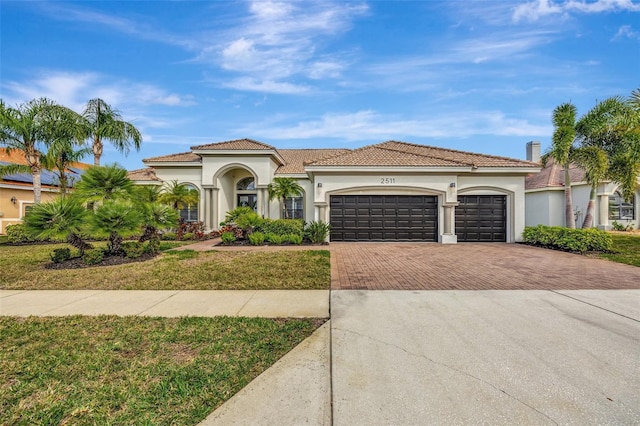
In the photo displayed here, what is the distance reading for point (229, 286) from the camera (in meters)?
7.05

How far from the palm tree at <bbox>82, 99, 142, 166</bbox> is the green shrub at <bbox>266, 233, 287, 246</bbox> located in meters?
12.9

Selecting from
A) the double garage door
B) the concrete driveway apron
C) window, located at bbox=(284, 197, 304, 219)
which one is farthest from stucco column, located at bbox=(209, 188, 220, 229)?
the concrete driveway apron

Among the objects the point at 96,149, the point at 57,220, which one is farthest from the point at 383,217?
the point at 96,149

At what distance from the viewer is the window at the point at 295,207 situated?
2130 cm

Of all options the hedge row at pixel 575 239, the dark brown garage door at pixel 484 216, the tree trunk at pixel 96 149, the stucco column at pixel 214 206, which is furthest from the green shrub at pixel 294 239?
the tree trunk at pixel 96 149

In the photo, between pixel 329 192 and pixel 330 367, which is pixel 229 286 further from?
pixel 329 192

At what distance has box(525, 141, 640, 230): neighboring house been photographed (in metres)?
19.9

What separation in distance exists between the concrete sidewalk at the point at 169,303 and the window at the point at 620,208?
1003 inches

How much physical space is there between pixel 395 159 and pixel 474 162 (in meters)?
4.78

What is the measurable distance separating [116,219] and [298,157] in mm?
16093

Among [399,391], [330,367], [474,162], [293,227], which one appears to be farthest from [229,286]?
[474,162]

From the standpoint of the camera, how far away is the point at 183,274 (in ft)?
27.2

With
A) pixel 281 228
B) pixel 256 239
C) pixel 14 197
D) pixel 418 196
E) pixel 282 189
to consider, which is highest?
pixel 282 189

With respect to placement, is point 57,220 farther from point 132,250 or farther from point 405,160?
point 405,160
